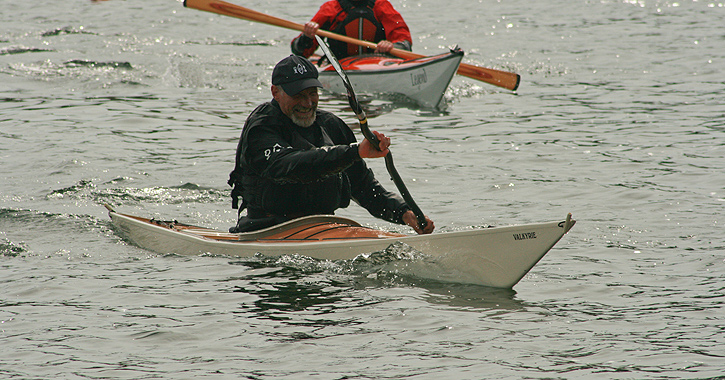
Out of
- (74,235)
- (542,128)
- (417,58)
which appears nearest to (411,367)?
(74,235)

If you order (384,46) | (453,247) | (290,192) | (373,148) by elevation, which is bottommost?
(453,247)

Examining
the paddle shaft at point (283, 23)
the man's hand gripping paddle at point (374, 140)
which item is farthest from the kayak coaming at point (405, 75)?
the man's hand gripping paddle at point (374, 140)

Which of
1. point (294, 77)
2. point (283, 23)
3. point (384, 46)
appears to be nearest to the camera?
point (294, 77)

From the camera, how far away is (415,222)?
5211mm

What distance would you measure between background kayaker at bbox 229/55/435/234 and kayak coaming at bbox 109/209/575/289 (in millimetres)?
154

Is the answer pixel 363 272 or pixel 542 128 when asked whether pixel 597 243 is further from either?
pixel 542 128

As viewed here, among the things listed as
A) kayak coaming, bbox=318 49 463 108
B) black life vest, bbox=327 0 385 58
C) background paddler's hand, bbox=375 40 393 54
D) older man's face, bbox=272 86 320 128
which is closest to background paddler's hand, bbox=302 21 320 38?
black life vest, bbox=327 0 385 58

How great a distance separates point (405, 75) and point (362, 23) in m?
0.98

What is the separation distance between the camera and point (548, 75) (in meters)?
13.9

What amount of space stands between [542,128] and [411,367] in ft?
22.8

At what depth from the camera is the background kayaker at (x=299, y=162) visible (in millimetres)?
4684

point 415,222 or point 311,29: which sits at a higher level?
point 311,29

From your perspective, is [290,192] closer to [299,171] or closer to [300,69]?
[299,171]

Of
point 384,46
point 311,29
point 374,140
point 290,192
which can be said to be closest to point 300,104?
point 290,192
